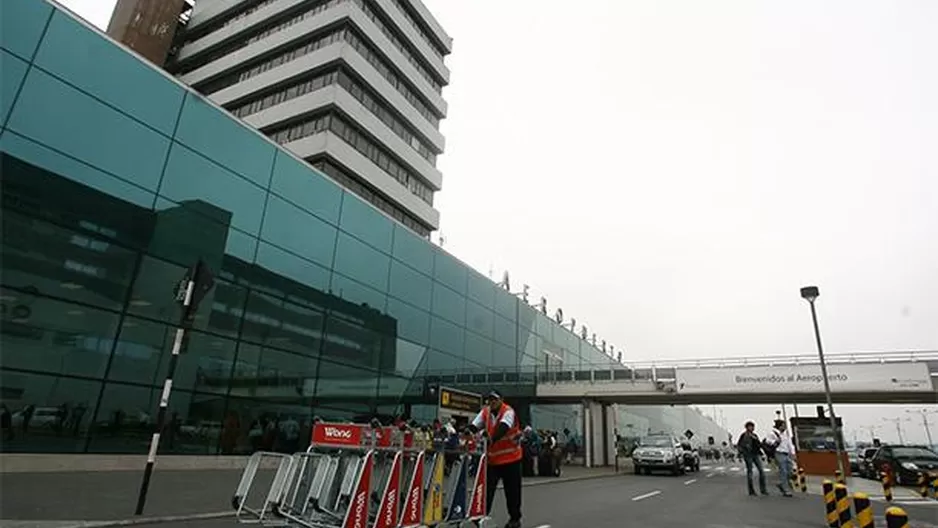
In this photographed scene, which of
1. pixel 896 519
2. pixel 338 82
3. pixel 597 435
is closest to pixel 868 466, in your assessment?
pixel 597 435

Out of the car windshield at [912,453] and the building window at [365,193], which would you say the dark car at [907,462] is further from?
the building window at [365,193]

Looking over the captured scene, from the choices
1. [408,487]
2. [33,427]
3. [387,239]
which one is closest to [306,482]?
[408,487]

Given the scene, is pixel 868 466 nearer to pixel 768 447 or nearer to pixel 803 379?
pixel 803 379

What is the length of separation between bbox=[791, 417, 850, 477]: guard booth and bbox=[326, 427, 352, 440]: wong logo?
26525 millimetres

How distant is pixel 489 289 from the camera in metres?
34.1

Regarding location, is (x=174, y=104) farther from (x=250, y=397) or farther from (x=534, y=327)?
(x=534, y=327)

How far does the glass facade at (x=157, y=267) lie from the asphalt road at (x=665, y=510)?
27.8 ft

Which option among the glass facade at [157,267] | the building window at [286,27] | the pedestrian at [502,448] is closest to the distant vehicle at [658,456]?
the glass facade at [157,267]

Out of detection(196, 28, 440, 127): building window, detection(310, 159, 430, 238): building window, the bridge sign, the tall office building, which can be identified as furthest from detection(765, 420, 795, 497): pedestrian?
detection(196, 28, 440, 127): building window

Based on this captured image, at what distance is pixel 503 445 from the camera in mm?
7484

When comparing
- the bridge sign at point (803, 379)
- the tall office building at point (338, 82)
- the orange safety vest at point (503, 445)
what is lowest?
the orange safety vest at point (503, 445)

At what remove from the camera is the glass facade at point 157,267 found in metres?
12.7

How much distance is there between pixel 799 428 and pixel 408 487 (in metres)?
26.2

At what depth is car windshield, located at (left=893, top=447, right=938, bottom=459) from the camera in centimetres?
2112
